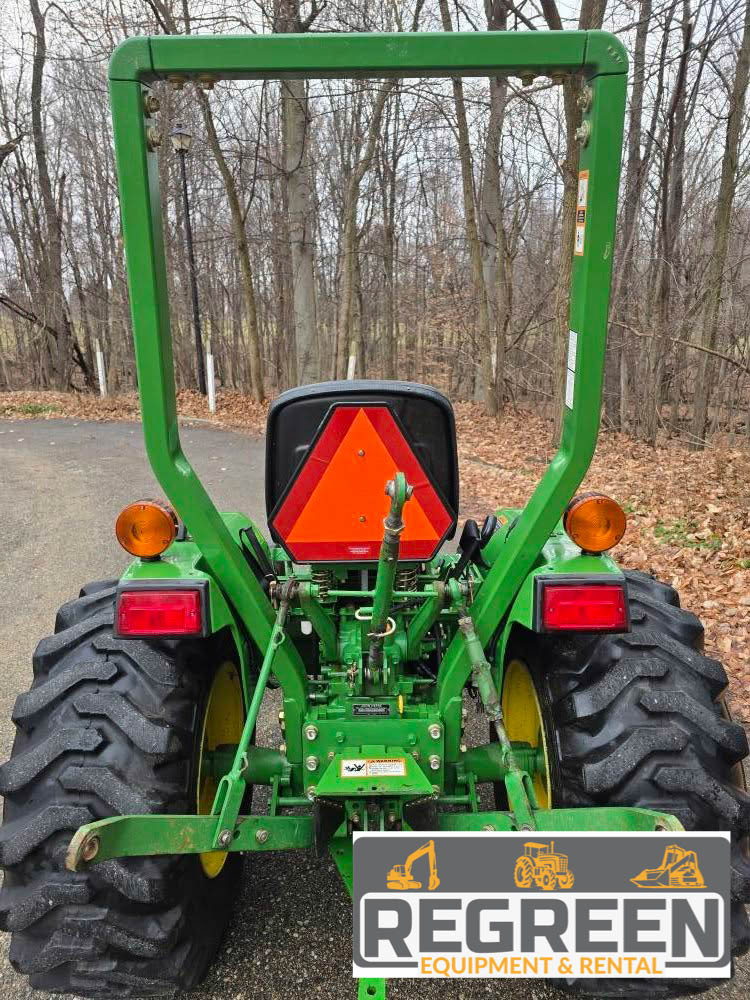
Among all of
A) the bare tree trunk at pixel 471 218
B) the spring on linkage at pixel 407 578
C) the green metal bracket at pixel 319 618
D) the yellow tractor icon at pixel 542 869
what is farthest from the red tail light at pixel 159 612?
the bare tree trunk at pixel 471 218

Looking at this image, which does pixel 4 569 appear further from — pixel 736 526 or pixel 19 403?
pixel 19 403

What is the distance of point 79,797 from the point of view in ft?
6.21

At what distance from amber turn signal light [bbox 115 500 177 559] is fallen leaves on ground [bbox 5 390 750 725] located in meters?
3.26

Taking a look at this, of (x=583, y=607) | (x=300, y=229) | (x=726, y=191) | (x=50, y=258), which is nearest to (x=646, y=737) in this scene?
(x=583, y=607)

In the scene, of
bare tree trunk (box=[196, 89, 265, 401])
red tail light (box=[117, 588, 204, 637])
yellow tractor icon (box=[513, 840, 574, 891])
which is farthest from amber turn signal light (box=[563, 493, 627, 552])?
bare tree trunk (box=[196, 89, 265, 401])

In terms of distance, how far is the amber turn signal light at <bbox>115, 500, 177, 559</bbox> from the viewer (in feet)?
6.78

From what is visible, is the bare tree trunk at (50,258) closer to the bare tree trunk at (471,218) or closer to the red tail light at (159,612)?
the bare tree trunk at (471,218)

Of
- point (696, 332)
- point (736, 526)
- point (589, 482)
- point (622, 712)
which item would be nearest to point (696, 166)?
point (696, 332)

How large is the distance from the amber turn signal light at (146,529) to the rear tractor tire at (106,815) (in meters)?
0.32

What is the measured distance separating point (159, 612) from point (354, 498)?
2.20 feet

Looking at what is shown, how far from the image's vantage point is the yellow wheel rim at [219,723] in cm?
230

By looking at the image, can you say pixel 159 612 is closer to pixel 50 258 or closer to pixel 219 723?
pixel 219 723

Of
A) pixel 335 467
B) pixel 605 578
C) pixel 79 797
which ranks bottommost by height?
pixel 79 797

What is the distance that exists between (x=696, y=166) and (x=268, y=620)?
16.9 meters
